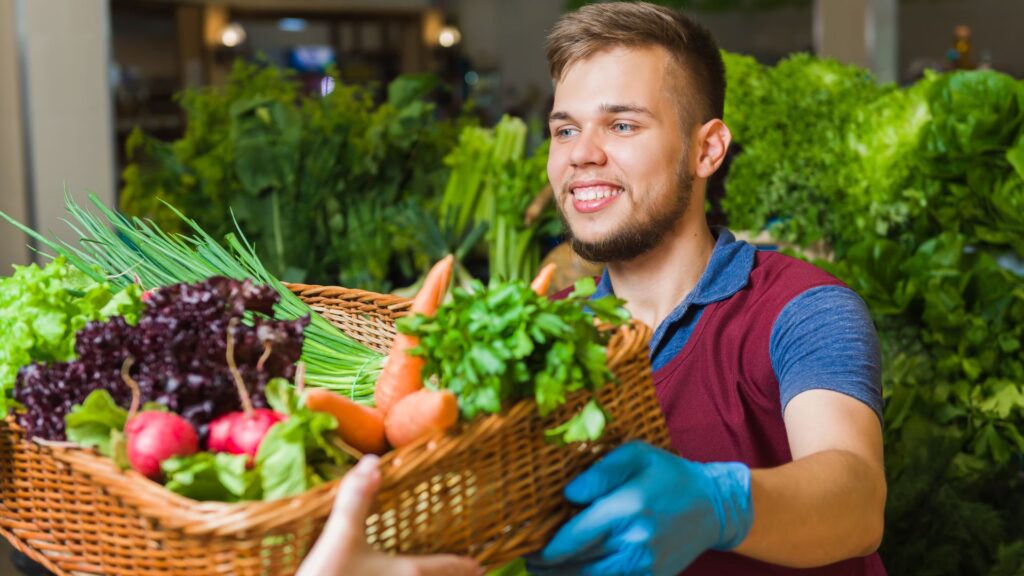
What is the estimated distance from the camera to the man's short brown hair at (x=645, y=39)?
5.38ft

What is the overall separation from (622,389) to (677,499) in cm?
12

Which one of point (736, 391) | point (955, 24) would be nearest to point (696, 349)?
point (736, 391)

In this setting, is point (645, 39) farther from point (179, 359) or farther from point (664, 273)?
point (179, 359)

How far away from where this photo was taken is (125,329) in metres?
1.05

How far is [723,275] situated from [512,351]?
77 cm

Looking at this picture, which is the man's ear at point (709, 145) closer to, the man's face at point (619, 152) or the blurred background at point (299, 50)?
the man's face at point (619, 152)

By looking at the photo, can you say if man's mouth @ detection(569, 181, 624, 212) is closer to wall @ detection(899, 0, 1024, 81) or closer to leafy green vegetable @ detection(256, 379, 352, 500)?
Result: leafy green vegetable @ detection(256, 379, 352, 500)

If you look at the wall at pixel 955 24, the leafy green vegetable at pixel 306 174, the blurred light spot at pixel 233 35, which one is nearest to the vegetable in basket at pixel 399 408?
the leafy green vegetable at pixel 306 174

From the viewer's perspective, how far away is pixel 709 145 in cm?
175

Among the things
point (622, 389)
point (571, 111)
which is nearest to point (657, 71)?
point (571, 111)

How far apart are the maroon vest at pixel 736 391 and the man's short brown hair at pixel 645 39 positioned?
0.33 meters

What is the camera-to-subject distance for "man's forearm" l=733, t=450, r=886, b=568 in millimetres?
1141

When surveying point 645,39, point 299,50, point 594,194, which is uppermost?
point 299,50

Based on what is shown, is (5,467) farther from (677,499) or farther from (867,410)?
(867,410)
